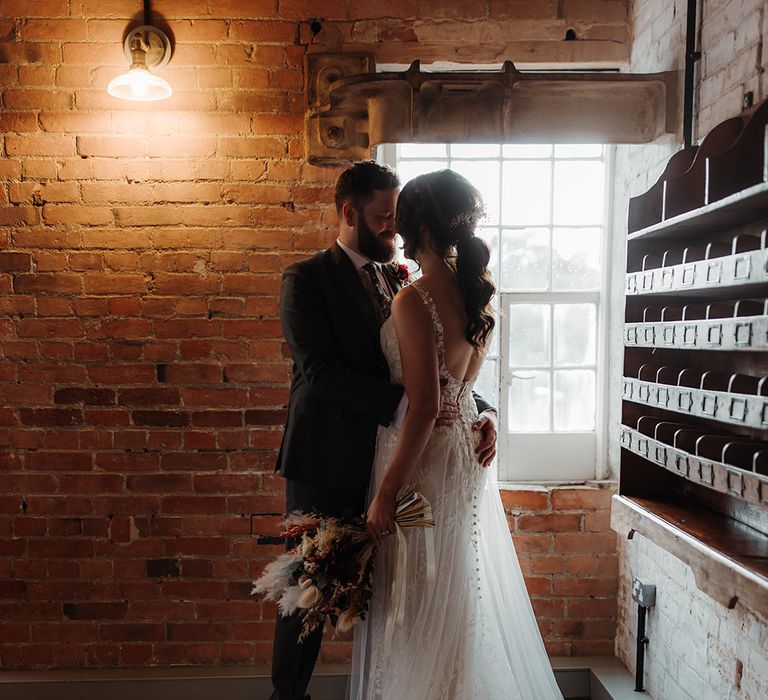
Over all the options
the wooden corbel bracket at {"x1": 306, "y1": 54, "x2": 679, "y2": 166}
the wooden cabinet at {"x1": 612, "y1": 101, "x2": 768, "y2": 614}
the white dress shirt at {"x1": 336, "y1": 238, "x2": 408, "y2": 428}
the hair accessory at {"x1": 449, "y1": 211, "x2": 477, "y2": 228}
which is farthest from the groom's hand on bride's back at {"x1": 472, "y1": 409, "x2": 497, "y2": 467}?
the wooden corbel bracket at {"x1": 306, "y1": 54, "x2": 679, "y2": 166}

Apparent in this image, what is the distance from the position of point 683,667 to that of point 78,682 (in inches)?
96.8

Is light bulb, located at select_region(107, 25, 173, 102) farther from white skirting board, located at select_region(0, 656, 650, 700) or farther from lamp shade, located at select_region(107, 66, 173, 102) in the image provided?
white skirting board, located at select_region(0, 656, 650, 700)

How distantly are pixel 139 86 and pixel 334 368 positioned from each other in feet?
4.49

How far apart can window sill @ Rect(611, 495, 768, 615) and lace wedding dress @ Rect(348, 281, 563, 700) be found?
48 cm

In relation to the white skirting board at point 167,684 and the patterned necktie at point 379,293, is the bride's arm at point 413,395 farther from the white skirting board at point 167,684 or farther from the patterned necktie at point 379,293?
the white skirting board at point 167,684

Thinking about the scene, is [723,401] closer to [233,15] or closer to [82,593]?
[233,15]

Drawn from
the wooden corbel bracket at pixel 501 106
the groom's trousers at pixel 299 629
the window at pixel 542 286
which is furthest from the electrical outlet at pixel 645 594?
the wooden corbel bracket at pixel 501 106

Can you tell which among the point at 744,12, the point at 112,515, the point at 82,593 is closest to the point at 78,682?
the point at 82,593

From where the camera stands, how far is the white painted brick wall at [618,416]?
197cm

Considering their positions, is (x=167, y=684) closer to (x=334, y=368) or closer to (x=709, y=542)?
(x=334, y=368)

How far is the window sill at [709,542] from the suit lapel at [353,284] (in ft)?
3.46

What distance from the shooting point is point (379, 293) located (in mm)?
2451

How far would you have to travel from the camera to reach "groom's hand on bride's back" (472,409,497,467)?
7.26ft

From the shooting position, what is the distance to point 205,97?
9.20 feet
